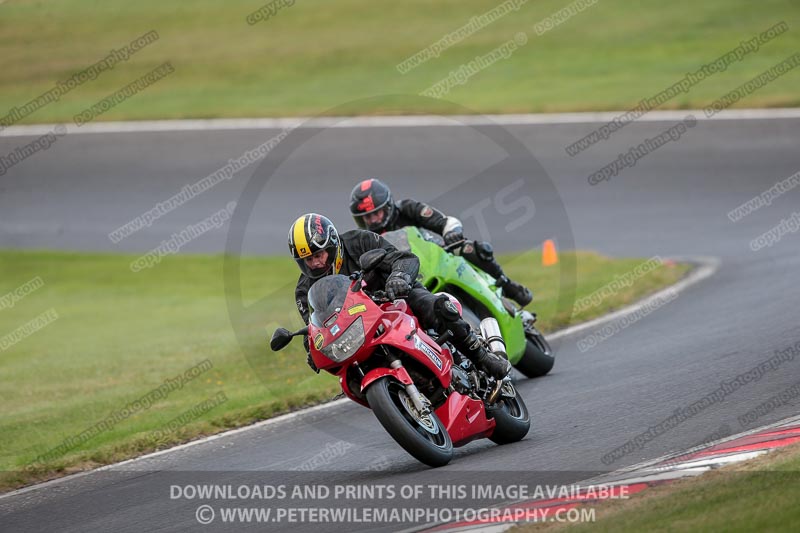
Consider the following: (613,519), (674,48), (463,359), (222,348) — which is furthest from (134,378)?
(674,48)

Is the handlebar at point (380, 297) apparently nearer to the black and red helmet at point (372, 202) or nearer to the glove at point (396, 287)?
the glove at point (396, 287)

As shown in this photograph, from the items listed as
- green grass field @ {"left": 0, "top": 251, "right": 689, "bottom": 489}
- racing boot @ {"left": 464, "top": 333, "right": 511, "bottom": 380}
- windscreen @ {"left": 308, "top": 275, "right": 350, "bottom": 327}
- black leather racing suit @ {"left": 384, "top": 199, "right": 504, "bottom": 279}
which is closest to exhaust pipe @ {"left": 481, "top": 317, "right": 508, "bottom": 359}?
racing boot @ {"left": 464, "top": 333, "right": 511, "bottom": 380}

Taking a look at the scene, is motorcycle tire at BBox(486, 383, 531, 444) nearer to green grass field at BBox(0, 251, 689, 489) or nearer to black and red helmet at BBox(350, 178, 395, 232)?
black and red helmet at BBox(350, 178, 395, 232)

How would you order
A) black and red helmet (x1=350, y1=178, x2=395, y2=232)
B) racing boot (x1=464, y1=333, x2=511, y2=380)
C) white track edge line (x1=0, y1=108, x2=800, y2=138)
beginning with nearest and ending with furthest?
racing boot (x1=464, y1=333, x2=511, y2=380) < black and red helmet (x1=350, y1=178, x2=395, y2=232) < white track edge line (x1=0, y1=108, x2=800, y2=138)

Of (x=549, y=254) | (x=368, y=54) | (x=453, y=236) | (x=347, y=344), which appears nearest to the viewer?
(x=347, y=344)

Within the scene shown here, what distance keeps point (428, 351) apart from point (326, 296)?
0.82 meters

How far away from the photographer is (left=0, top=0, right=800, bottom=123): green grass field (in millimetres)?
26562

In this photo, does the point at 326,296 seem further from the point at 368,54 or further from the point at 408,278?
the point at 368,54

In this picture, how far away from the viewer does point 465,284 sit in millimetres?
9789

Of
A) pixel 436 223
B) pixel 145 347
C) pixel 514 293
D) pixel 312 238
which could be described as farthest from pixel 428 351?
pixel 145 347

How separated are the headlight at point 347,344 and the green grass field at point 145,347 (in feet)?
10.6

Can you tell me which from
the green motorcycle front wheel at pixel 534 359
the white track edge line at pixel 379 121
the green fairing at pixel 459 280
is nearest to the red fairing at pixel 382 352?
the green fairing at pixel 459 280

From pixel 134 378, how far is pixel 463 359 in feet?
20.9

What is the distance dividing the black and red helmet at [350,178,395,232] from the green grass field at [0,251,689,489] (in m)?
1.59
